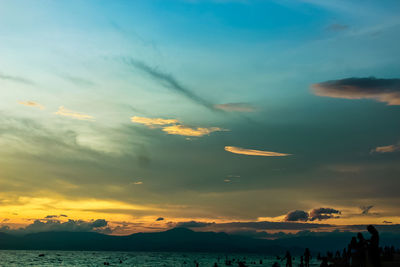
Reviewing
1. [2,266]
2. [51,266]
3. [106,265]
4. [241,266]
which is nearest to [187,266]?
[106,265]

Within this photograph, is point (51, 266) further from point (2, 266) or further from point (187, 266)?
point (187, 266)

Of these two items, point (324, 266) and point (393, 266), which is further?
point (324, 266)

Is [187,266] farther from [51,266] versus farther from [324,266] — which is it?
[324,266]

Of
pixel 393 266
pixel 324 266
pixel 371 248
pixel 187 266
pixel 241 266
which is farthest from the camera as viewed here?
pixel 187 266

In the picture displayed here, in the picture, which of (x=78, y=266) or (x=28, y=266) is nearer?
(x=28, y=266)

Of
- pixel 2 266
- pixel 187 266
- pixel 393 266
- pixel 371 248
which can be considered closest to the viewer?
pixel 371 248

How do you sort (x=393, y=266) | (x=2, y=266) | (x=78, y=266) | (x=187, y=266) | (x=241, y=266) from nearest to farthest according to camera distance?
(x=393, y=266)
(x=241, y=266)
(x=2, y=266)
(x=78, y=266)
(x=187, y=266)

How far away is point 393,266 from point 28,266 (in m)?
121

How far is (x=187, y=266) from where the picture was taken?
154m

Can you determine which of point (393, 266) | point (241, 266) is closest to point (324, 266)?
point (393, 266)

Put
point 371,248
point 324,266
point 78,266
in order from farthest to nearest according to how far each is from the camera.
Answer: point 78,266 → point 324,266 → point 371,248

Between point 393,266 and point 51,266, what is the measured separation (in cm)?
12267

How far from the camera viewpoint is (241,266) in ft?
178

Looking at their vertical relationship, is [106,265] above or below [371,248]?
below
